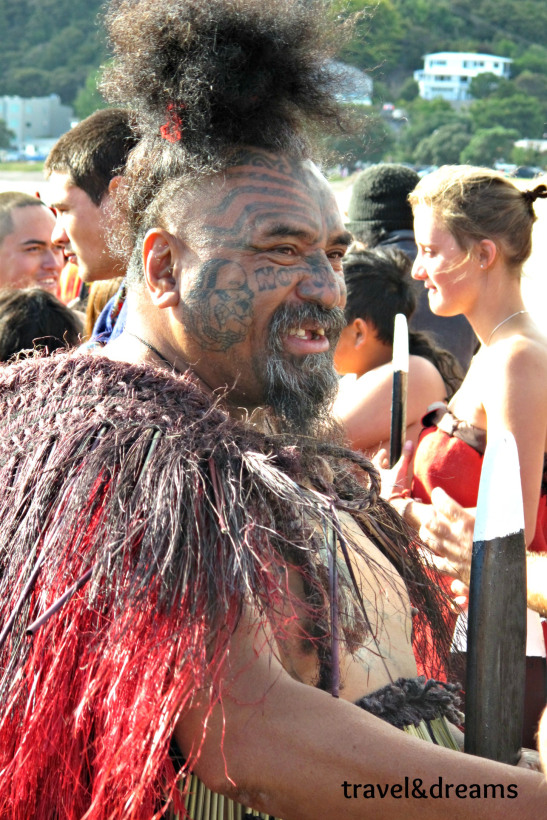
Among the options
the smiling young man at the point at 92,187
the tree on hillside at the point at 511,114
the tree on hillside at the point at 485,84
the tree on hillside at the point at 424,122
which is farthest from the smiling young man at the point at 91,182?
the tree on hillside at the point at 485,84

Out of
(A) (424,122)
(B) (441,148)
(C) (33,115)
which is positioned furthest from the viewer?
(C) (33,115)

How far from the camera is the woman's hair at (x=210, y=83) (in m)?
1.72

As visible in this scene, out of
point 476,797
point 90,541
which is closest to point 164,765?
point 90,541

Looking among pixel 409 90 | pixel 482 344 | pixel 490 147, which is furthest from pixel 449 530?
pixel 409 90

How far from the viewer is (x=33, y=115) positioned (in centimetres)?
8219

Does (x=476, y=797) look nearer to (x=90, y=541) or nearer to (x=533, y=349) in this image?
(x=90, y=541)

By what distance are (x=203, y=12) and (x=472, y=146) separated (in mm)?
58895

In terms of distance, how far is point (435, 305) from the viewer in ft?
10.4

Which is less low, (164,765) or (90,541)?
(90,541)

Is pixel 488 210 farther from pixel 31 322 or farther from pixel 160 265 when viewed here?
pixel 31 322

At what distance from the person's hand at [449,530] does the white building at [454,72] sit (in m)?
85.8

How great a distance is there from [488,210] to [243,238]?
1.61m

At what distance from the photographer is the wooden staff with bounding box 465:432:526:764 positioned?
155cm

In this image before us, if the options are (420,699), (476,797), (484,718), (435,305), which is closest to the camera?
A: (476,797)
